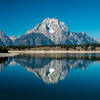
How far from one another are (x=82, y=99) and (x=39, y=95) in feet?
16.9

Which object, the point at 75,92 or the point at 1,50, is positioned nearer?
the point at 75,92

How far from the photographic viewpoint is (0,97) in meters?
19.2

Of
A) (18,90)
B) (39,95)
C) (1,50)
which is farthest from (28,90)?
(1,50)

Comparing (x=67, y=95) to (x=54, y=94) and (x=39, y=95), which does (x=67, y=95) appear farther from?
(x=39, y=95)

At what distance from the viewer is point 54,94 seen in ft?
67.4

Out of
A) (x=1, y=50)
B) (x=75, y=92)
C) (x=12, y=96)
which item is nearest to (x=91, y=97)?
(x=75, y=92)

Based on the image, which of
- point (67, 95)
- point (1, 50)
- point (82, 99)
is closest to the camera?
point (82, 99)

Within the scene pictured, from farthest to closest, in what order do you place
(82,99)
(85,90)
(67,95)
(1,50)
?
(1,50) < (85,90) < (67,95) < (82,99)

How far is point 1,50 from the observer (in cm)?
14162

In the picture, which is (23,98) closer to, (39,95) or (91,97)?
(39,95)

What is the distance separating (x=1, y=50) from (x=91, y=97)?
130868mm

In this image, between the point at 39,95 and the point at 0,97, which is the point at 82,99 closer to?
the point at 39,95

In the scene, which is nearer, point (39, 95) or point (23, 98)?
point (23, 98)

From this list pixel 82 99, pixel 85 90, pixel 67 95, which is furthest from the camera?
pixel 85 90
